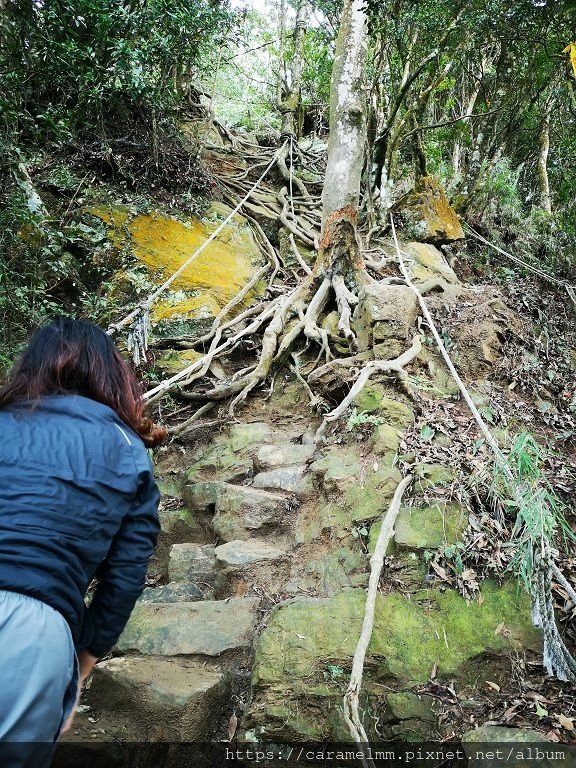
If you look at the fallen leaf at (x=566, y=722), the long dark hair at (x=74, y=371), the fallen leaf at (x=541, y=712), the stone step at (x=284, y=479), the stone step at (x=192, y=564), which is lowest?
the stone step at (x=192, y=564)

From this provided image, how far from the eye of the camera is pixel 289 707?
7.54ft

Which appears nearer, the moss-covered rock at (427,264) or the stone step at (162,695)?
the stone step at (162,695)

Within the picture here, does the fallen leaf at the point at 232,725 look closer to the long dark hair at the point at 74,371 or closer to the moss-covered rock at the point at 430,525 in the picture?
the moss-covered rock at the point at 430,525

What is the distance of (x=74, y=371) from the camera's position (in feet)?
5.20

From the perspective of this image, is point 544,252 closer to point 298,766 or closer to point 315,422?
point 315,422

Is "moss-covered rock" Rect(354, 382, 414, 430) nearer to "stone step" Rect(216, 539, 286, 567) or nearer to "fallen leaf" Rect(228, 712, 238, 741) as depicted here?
"stone step" Rect(216, 539, 286, 567)

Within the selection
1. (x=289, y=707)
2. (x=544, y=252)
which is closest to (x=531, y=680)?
(x=289, y=707)

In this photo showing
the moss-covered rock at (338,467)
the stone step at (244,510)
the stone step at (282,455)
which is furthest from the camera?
the stone step at (282,455)

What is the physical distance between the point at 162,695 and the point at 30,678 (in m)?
1.36

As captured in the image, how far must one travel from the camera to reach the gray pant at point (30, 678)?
1120 mm

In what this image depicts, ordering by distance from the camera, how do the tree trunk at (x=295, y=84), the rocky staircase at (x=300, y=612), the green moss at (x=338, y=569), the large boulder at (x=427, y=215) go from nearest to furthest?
the rocky staircase at (x=300, y=612), the green moss at (x=338, y=569), the large boulder at (x=427, y=215), the tree trunk at (x=295, y=84)

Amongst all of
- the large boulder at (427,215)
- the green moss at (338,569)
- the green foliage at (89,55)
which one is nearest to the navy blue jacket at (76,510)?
the green moss at (338,569)

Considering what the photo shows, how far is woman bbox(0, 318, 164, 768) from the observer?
45.7 inches

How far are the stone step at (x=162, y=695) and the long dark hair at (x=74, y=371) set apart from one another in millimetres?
1353
